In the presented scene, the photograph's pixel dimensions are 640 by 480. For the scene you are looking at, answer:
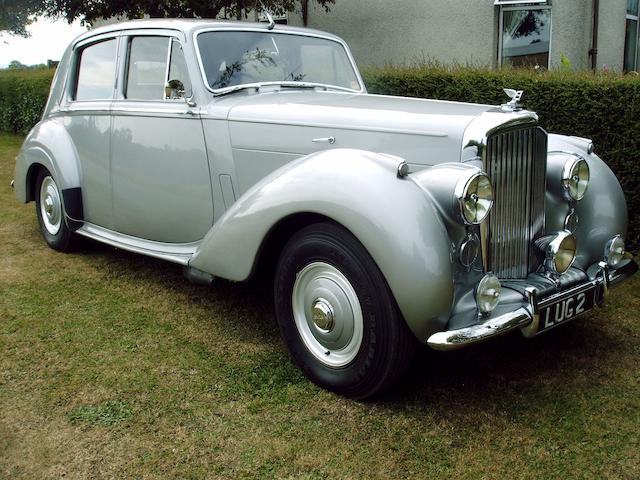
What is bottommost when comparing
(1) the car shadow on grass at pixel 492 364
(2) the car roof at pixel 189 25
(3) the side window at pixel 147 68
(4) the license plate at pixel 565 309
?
(1) the car shadow on grass at pixel 492 364

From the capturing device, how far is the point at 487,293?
2.62 metres

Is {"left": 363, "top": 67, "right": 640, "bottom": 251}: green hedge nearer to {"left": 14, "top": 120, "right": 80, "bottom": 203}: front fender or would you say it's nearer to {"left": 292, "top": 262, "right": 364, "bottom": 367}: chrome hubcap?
{"left": 292, "top": 262, "right": 364, "bottom": 367}: chrome hubcap

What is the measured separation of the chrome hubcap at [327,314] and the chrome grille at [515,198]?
641mm

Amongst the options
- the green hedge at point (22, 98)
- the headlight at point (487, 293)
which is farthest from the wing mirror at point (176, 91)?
the green hedge at point (22, 98)

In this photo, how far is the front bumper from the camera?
249cm

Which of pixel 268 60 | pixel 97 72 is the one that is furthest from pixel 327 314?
pixel 97 72

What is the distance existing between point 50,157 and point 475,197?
11.4 feet

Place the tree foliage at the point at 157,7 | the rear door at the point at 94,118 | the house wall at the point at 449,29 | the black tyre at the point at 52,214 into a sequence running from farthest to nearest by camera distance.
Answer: the tree foliage at the point at 157,7
the house wall at the point at 449,29
the black tyre at the point at 52,214
the rear door at the point at 94,118

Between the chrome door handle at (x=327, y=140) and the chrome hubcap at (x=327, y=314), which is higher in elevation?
the chrome door handle at (x=327, y=140)

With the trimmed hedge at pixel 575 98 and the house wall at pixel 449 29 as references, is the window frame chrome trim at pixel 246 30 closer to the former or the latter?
the trimmed hedge at pixel 575 98

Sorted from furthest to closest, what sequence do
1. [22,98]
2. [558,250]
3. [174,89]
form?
[22,98] < [174,89] < [558,250]

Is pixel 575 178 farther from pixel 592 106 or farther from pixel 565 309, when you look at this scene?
pixel 592 106

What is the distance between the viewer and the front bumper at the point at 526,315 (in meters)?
2.49

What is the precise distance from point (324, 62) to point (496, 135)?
173 cm
